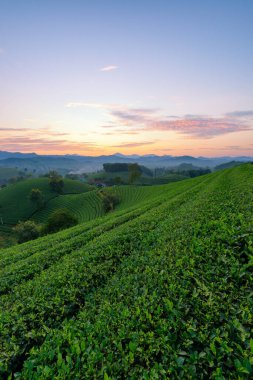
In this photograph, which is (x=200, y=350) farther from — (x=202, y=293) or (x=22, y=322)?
(x=22, y=322)

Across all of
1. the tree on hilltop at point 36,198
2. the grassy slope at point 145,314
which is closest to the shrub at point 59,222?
the tree on hilltop at point 36,198

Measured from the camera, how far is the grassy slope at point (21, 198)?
127m

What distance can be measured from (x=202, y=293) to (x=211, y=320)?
1089 millimetres

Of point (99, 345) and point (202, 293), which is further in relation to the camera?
point (202, 293)

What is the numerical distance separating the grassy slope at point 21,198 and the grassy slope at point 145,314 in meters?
120

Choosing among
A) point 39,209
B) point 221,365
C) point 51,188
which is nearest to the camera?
point 221,365

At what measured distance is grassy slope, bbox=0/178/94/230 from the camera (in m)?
127

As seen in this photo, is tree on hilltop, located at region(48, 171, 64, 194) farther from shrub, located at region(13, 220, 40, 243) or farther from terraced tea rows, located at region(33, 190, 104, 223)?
shrub, located at region(13, 220, 40, 243)

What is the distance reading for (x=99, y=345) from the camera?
681 cm

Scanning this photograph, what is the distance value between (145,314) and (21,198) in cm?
15543

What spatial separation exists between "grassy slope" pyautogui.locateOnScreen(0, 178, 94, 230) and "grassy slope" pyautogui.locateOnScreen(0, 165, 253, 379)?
4742 inches

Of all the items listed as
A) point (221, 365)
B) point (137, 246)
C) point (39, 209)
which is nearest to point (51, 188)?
point (39, 209)

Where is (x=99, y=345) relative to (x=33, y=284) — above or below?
above

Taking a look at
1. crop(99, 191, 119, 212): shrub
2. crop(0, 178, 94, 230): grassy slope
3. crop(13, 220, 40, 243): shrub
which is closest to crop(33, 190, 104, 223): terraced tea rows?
crop(99, 191, 119, 212): shrub
